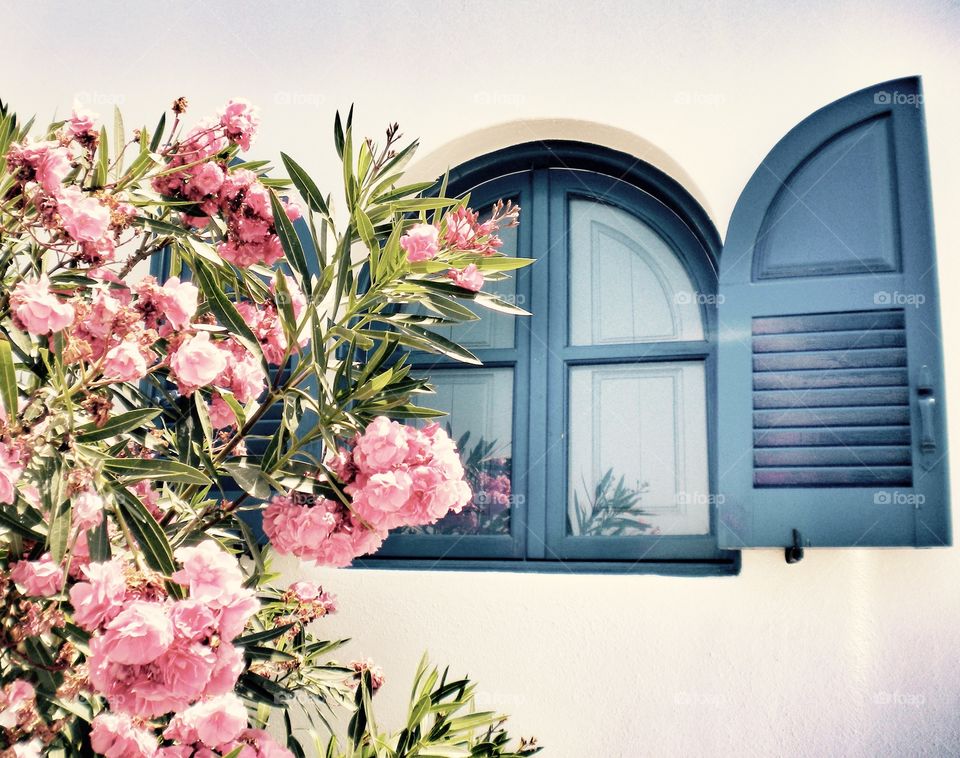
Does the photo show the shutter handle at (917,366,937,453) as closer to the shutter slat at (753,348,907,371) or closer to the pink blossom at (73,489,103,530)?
the shutter slat at (753,348,907,371)

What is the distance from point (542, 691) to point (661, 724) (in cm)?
35

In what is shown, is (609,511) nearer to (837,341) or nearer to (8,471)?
(837,341)

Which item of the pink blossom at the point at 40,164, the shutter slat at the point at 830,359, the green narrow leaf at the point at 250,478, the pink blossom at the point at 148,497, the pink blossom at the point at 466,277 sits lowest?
the pink blossom at the point at 148,497

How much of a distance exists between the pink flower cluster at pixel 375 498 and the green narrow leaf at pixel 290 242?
0.38 meters

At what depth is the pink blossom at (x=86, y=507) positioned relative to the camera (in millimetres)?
1721

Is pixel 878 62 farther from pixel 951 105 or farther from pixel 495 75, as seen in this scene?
pixel 495 75

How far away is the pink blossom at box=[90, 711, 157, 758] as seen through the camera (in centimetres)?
189

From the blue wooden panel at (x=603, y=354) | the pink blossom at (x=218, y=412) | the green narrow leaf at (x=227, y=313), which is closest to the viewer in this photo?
the green narrow leaf at (x=227, y=313)

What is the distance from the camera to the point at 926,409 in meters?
2.72

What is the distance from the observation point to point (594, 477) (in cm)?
320

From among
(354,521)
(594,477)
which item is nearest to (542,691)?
(594,477)

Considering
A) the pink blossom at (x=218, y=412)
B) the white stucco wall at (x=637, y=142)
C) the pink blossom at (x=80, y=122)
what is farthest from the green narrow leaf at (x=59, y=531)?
the white stucco wall at (x=637, y=142)

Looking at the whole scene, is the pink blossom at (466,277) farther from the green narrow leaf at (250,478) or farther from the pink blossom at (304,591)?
the pink blossom at (304,591)

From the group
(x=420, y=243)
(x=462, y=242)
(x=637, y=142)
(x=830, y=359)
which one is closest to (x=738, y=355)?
(x=830, y=359)
